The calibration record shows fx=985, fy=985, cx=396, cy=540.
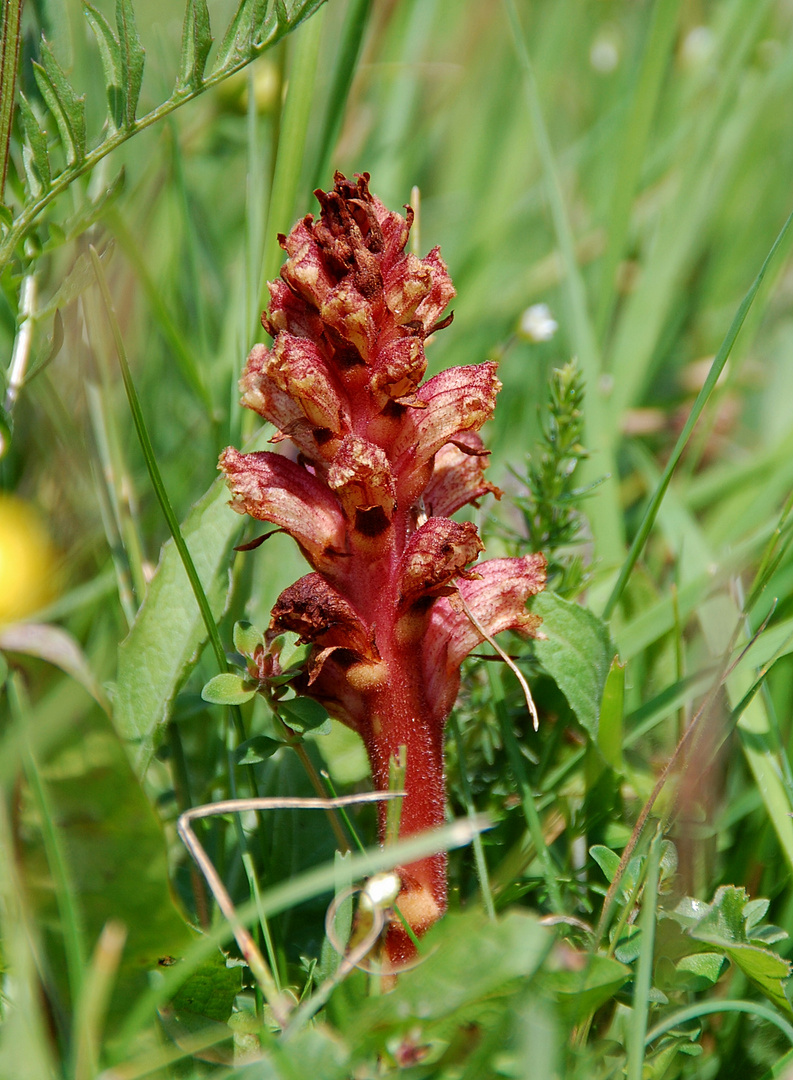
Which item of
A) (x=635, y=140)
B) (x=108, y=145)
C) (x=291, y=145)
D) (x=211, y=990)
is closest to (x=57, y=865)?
A: (x=211, y=990)

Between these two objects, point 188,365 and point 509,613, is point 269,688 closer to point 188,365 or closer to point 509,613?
point 509,613

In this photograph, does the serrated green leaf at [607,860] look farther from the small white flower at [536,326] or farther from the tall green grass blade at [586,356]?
the small white flower at [536,326]

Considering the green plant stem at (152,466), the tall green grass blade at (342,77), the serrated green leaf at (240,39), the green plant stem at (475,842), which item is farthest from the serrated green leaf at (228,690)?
the tall green grass blade at (342,77)

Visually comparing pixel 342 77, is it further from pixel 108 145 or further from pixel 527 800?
pixel 527 800

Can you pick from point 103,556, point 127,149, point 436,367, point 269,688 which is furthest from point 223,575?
point 127,149

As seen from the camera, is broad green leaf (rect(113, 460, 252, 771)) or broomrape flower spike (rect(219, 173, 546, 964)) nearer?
broomrape flower spike (rect(219, 173, 546, 964))

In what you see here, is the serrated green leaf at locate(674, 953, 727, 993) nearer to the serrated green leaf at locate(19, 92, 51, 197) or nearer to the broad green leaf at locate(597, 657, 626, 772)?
the broad green leaf at locate(597, 657, 626, 772)

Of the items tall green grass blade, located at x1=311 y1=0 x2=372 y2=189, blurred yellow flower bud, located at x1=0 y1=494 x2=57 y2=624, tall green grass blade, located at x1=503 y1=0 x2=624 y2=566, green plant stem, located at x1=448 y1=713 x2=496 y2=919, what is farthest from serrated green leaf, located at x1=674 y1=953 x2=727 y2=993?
tall green grass blade, located at x1=311 y1=0 x2=372 y2=189
